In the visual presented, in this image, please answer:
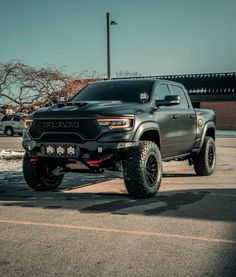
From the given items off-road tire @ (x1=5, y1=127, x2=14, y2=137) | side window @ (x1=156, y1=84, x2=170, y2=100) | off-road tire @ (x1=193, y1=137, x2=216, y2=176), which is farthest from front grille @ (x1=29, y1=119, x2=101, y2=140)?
off-road tire @ (x1=5, y1=127, x2=14, y2=137)

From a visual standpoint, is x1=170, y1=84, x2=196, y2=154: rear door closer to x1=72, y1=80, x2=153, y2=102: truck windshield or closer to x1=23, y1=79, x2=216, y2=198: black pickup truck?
x1=23, y1=79, x2=216, y2=198: black pickup truck

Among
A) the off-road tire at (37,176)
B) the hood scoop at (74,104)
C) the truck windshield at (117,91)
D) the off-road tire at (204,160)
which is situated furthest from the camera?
the off-road tire at (204,160)

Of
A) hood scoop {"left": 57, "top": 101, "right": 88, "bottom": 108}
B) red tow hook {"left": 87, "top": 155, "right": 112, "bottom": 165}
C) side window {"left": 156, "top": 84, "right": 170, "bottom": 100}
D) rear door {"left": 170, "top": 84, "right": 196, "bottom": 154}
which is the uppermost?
side window {"left": 156, "top": 84, "right": 170, "bottom": 100}

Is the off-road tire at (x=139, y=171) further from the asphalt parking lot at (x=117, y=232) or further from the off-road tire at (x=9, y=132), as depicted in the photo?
the off-road tire at (x=9, y=132)

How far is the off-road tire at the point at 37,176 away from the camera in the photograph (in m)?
7.88

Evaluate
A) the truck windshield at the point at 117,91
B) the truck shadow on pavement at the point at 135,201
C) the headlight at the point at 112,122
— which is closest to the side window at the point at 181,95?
the truck windshield at the point at 117,91

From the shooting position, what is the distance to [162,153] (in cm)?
827

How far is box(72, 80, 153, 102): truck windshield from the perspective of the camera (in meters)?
8.17

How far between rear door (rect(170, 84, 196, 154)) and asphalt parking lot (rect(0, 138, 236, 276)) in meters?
0.95

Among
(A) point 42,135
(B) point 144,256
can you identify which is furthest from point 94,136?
(B) point 144,256

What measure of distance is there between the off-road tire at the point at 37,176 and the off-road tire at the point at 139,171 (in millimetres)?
1525

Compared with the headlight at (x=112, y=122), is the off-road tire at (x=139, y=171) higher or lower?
lower

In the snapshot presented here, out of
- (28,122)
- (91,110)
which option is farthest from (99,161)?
(28,122)

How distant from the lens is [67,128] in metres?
7.14
